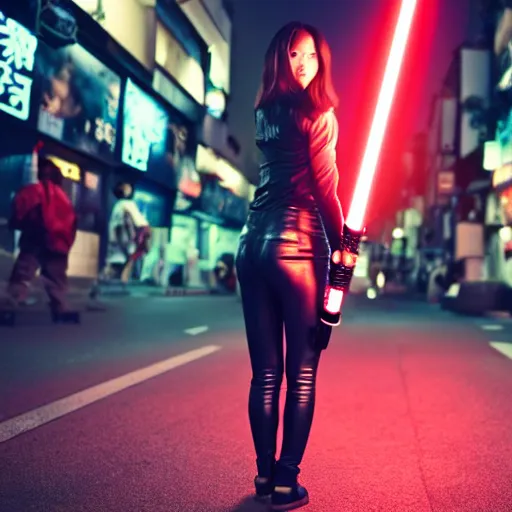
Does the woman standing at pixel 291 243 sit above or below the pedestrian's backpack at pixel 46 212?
below

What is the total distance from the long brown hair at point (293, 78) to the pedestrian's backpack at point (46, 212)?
26.0 feet

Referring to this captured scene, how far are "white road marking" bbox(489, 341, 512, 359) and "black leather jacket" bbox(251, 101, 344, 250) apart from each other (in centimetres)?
643

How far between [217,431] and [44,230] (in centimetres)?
698

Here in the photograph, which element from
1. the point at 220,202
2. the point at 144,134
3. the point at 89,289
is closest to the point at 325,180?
the point at 89,289

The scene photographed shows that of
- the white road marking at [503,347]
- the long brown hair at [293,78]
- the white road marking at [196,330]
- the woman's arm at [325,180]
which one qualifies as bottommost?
the white road marking at [196,330]

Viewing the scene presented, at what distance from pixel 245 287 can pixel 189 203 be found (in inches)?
1154

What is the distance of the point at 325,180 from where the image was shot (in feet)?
8.36

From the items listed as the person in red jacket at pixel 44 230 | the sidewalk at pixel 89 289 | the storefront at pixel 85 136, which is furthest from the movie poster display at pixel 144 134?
the person in red jacket at pixel 44 230

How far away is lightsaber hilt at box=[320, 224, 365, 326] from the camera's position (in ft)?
8.16

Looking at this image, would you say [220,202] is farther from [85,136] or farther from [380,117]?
[380,117]

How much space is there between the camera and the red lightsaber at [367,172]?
244 centimetres

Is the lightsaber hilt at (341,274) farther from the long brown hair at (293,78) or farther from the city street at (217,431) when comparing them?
the city street at (217,431)

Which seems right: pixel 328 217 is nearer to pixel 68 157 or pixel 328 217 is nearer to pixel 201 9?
pixel 68 157

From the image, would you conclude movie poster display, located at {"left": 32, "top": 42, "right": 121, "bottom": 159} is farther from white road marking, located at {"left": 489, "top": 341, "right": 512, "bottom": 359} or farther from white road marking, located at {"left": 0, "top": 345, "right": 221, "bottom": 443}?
white road marking, located at {"left": 489, "top": 341, "right": 512, "bottom": 359}
